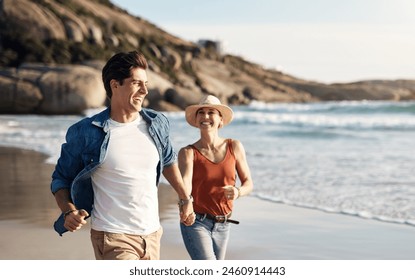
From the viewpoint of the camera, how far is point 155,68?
189 feet

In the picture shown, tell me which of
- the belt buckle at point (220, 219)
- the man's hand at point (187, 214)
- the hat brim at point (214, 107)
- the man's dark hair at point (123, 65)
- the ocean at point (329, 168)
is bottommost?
the ocean at point (329, 168)

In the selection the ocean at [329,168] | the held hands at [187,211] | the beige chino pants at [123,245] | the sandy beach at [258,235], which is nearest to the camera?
the beige chino pants at [123,245]

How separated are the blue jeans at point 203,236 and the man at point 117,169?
604 mm

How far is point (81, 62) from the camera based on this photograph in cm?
5031

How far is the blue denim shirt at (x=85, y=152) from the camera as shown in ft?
9.86

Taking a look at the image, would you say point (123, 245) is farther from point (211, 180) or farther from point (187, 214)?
point (211, 180)

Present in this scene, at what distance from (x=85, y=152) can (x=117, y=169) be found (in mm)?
156

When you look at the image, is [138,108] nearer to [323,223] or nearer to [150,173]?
[150,173]

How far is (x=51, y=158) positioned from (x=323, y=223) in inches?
290

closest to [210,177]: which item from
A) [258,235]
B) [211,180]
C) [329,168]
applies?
[211,180]

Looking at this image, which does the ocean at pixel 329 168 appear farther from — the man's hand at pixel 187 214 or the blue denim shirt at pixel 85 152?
the blue denim shirt at pixel 85 152

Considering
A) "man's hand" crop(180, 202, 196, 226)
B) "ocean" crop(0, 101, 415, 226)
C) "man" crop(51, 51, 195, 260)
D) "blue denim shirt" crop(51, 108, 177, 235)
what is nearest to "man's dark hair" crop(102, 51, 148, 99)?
"man" crop(51, 51, 195, 260)

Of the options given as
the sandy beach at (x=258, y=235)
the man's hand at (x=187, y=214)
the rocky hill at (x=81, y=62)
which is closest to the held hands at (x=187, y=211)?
the man's hand at (x=187, y=214)

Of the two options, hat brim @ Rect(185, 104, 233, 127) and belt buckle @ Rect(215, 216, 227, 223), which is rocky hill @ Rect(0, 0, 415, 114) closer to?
hat brim @ Rect(185, 104, 233, 127)
